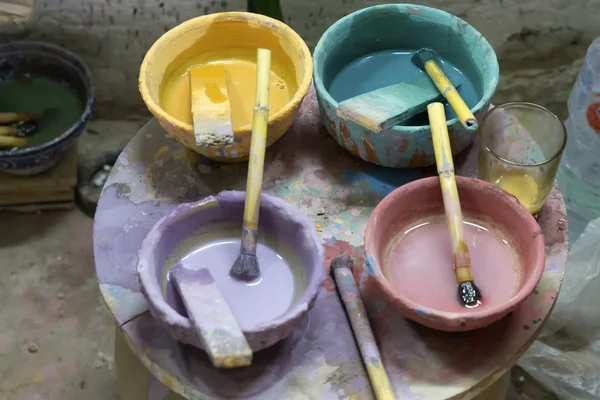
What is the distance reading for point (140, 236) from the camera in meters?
1.02

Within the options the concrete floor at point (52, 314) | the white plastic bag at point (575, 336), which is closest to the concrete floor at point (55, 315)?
the concrete floor at point (52, 314)

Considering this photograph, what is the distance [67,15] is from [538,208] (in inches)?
49.3

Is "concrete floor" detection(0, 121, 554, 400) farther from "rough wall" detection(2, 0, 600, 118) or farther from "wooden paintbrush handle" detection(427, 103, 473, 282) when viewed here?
"wooden paintbrush handle" detection(427, 103, 473, 282)

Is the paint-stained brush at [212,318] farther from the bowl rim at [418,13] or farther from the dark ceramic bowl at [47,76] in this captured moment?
the dark ceramic bowl at [47,76]

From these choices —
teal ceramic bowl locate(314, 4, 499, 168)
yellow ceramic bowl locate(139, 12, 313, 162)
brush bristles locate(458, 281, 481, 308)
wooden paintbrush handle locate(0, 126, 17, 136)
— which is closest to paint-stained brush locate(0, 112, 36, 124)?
wooden paintbrush handle locate(0, 126, 17, 136)

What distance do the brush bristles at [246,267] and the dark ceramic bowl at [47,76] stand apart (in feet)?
2.92

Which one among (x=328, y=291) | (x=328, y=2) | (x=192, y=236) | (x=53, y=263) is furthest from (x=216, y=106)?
(x=53, y=263)

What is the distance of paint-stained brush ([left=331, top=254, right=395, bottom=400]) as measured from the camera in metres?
0.84

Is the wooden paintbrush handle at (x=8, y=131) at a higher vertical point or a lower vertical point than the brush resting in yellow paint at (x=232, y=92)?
lower

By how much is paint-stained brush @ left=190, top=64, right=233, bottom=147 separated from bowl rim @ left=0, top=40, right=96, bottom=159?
64cm

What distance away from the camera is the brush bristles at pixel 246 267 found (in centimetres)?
91

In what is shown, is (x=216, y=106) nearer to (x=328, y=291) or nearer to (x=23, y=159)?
(x=328, y=291)

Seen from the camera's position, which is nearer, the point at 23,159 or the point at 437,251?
the point at 437,251

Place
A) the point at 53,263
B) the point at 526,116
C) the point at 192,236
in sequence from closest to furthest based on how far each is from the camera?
the point at 192,236 → the point at 526,116 → the point at 53,263
